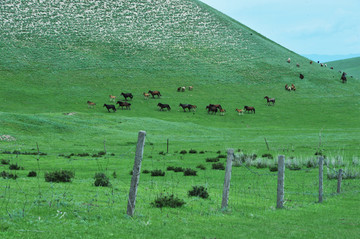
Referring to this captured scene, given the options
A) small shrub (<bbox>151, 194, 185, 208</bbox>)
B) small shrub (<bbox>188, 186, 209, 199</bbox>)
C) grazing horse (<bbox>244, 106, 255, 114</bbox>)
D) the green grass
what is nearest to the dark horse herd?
grazing horse (<bbox>244, 106, 255, 114</bbox>)

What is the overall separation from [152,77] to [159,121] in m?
33.7

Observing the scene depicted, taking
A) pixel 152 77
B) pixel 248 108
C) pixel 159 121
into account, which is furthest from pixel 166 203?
pixel 152 77

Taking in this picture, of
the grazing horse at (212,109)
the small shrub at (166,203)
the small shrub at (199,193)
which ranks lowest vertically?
the small shrub at (199,193)

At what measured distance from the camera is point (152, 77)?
9906 cm

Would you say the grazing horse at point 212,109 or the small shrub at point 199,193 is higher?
the grazing horse at point 212,109

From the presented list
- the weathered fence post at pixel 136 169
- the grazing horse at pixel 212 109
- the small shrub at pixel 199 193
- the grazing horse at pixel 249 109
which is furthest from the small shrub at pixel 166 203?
Result: the grazing horse at pixel 249 109

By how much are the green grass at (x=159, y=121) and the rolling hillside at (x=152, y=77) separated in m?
0.37

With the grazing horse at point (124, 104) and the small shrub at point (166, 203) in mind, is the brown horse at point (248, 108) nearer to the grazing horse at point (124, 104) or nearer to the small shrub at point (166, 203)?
the grazing horse at point (124, 104)

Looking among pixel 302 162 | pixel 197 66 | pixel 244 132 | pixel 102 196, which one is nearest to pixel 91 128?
pixel 244 132

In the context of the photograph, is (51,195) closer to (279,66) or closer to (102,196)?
(102,196)

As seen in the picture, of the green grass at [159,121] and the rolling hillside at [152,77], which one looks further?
the rolling hillside at [152,77]

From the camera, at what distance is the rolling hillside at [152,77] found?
59.4 m

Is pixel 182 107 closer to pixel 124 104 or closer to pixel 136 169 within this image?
pixel 124 104

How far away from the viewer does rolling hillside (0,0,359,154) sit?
195 ft
